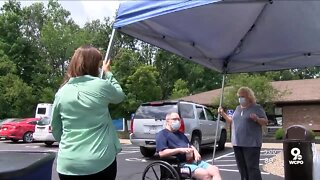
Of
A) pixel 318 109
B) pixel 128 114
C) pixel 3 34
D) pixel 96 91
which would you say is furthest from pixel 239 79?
pixel 3 34

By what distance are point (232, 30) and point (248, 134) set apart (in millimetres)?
1584

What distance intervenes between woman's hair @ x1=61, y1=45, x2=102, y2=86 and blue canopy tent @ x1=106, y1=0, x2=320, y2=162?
0.93m

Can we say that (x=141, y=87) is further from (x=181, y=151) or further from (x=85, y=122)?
(x=85, y=122)

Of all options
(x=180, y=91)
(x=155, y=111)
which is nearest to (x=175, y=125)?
(x=155, y=111)

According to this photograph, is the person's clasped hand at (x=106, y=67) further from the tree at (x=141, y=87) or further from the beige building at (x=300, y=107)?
the tree at (x=141, y=87)

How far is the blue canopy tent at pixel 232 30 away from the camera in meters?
4.54

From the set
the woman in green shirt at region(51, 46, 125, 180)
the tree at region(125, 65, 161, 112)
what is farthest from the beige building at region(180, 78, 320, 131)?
the woman in green shirt at region(51, 46, 125, 180)

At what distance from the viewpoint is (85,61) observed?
3.49m

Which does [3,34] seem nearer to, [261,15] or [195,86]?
[195,86]

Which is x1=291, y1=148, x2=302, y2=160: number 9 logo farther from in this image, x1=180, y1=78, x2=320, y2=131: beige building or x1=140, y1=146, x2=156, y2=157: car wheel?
x1=180, y1=78, x2=320, y2=131: beige building

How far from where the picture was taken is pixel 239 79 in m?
28.5

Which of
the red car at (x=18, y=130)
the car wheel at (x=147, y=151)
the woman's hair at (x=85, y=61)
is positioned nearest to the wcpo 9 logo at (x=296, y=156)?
the woman's hair at (x=85, y=61)

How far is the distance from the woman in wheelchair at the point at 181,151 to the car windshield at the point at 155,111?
681 centimetres

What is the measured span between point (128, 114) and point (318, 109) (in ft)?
45.4
